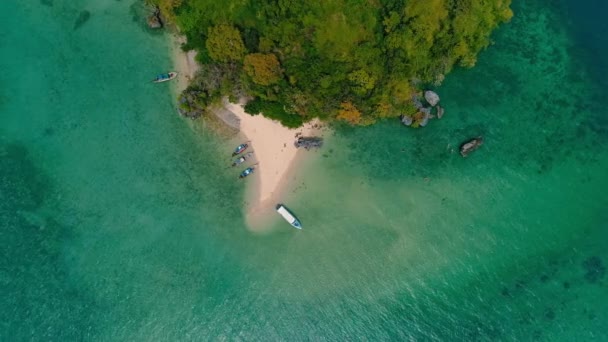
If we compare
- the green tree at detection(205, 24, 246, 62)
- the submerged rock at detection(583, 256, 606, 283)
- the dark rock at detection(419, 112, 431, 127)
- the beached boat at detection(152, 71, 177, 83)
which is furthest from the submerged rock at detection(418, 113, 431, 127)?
the beached boat at detection(152, 71, 177, 83)

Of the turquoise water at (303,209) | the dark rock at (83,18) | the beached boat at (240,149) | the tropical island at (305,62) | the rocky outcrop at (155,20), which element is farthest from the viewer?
the dark rock at (83,18)

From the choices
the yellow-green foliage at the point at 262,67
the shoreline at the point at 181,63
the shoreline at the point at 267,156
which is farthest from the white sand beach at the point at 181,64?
the yellow-green foliage at the point at 262,67

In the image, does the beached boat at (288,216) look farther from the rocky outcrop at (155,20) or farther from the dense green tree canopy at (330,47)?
the rocky outcrop at (155,20)

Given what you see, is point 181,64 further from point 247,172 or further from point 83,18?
point 247,172

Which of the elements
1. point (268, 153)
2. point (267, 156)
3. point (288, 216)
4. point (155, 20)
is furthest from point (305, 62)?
point (155, 20)

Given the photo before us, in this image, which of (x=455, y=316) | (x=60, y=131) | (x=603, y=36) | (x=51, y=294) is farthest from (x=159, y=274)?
(x=603, y=36)

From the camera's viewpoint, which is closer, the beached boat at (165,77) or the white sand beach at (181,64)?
the beached boat at (165,77)
